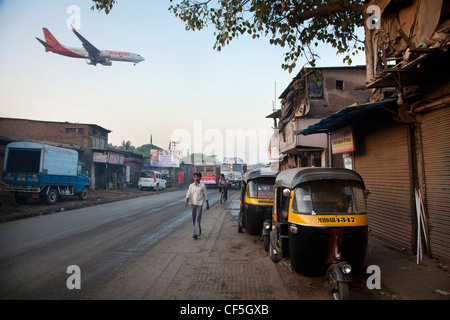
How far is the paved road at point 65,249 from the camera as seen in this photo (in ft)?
15.2

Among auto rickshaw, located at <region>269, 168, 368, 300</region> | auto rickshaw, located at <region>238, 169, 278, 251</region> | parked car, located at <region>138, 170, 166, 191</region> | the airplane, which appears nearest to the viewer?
auto rickshaw, located at <region>269, 168, 368, 300</region>

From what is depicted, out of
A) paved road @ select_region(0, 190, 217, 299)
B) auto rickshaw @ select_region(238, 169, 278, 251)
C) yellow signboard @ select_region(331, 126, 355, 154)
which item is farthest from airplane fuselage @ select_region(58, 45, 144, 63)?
auto rickshaw @ select_region(238, 169, 278, 251)

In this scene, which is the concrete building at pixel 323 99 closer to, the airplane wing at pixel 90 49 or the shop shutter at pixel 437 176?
the shop shutter at pixel 437 176

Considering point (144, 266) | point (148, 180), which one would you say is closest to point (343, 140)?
point (144, 266)

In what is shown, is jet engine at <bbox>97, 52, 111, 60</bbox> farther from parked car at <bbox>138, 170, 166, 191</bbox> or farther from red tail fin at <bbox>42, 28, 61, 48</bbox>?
parked car at <bbox>138, 170, 166, 191</bbox>

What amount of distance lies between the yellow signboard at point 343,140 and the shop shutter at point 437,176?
314 centimetres

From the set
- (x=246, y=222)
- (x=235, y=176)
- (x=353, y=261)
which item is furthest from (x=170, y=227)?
(x=235, y=176)

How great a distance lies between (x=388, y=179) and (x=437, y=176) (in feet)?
6.41

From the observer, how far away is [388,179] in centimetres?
821

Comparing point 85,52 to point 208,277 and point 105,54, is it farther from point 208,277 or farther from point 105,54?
point 208,277

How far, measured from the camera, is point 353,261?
4645mm

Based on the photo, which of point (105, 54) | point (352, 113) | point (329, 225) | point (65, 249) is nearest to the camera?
point (329, 225)

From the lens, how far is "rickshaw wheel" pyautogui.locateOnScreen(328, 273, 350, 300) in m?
4.06
